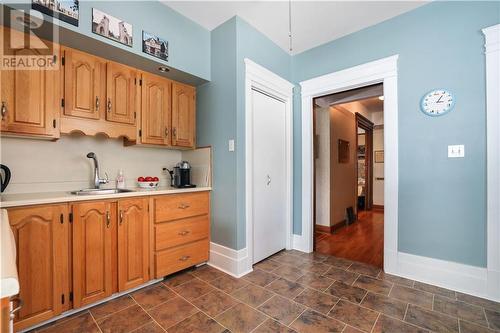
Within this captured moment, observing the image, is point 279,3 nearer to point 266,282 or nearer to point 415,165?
point 415,165

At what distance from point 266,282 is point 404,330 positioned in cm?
111

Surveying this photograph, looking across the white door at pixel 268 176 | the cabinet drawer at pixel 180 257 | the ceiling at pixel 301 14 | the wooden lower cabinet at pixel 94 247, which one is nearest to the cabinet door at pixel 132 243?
the wooden lower cabinet at pixel 94 247

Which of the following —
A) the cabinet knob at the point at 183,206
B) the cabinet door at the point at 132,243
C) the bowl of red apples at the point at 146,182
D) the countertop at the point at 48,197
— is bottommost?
the cabinet door at the point at 132,243

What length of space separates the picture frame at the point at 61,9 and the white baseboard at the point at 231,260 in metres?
2.37

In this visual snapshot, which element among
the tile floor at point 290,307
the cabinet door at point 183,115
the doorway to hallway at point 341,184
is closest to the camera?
the tile floor at point 290,307

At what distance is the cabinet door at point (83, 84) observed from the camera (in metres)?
1.93

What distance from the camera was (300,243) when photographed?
308cm

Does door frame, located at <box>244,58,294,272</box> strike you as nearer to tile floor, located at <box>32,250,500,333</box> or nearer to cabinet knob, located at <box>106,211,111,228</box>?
tile floor, located at <box>32,250,500,333</box>

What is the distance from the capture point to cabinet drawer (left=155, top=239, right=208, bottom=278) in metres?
2.18

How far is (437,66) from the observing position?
2.15 metres

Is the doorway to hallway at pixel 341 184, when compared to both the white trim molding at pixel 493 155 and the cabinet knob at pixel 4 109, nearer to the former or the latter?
the white trim molding at pixel 493 155

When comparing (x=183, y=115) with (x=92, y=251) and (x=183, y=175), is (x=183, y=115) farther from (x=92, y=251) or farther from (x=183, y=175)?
(x=92, y=251)

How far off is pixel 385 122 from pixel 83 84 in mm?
2939

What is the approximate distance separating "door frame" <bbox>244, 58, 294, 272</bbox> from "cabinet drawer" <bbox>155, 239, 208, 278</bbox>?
0.52 meters
